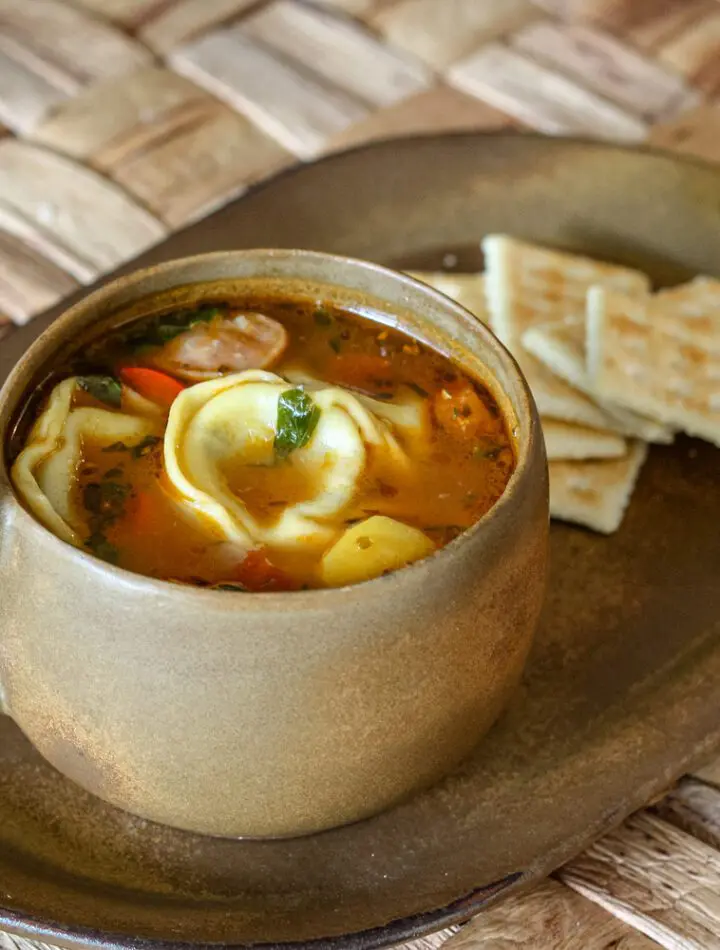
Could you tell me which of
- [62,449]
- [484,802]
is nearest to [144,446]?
[62,449]

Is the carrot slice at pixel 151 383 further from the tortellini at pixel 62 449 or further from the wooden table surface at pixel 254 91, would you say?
the wooden table surface at pixel 254 91

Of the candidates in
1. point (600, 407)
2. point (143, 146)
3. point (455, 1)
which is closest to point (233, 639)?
point (600, 407)

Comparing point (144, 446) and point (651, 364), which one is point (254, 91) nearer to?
point (651, 364)

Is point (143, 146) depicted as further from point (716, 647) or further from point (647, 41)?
point (716, 647)

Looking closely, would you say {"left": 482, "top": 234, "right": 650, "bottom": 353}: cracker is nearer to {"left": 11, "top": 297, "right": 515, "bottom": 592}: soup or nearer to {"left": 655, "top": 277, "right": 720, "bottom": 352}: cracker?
{"left": 655, "top": 277, "right": 720, "bottom": 352}: cracker

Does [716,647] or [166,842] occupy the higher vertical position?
[716,647]

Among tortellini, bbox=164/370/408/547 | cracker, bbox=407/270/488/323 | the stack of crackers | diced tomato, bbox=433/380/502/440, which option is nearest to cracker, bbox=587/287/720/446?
the stack of crackers

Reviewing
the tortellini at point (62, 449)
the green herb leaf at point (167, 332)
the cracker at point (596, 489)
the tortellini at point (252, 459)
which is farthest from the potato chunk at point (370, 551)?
the cracker at point (596, 489)
